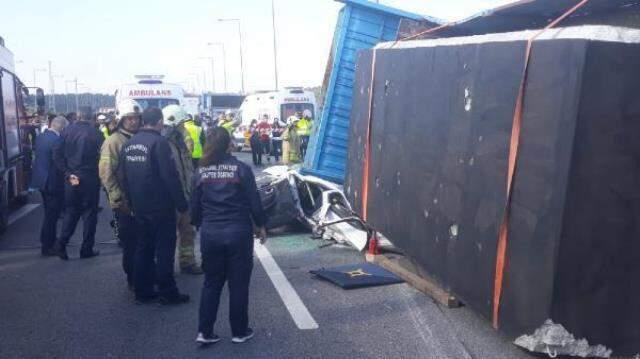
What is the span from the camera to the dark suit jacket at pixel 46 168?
936cm

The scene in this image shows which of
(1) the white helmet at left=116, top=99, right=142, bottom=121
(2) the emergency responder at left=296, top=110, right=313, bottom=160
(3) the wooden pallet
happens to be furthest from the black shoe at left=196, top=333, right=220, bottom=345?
(2) the emergency responder at left=296, top=110, right=313, bottom=160

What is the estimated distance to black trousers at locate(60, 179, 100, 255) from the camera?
8734 millimetres

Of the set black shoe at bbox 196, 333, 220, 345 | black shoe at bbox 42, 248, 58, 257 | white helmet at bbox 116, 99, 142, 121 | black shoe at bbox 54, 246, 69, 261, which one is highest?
white helmet at bbox 116, 99, 142, 121

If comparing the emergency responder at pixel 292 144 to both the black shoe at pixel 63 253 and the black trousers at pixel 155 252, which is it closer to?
the black shoe at pixel 63 253

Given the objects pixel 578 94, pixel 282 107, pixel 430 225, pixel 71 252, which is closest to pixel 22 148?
pixel 71 252

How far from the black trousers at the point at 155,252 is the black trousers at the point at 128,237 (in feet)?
0.80

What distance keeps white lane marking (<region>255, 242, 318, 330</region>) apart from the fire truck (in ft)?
14.9

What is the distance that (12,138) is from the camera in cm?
1238

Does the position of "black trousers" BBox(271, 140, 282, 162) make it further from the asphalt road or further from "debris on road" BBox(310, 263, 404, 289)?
"debris on road" BBox(310, 263, 404, 289)

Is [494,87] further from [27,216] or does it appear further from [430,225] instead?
[27,216]

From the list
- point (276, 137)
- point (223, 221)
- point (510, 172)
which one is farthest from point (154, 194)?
point (276, 137)

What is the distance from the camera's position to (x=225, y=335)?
580 centimetres

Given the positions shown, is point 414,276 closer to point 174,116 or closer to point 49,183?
point 174,116

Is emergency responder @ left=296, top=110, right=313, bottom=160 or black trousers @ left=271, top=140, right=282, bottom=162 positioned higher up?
emergency responder @ left=296, top=110, right=313, bottom=160
